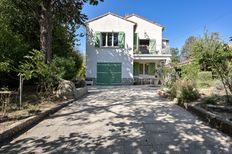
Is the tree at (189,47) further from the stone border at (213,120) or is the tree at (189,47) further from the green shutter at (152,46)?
the stone border at (213,120)

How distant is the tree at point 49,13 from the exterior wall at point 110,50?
8.91m

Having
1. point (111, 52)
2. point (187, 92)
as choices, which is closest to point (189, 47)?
point (111, 52)

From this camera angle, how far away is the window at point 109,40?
2380 cm

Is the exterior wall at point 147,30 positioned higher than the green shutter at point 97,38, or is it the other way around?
the exterior wall at point 147,30

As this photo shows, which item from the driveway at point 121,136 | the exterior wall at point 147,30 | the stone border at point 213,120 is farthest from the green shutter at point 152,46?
the driveway at point 121,136

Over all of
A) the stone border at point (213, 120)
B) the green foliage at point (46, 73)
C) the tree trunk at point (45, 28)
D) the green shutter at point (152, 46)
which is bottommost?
the stone border at point (213, 120)

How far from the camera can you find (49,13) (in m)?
11.8

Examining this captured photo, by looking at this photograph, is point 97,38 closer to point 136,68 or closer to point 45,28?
point 136,68

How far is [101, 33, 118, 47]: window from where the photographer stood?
2380cm

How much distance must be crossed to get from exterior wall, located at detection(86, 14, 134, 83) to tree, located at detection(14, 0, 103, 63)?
891 centimetres

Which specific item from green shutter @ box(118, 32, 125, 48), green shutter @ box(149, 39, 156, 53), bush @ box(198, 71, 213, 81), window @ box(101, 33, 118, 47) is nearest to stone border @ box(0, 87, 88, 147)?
bush @ box(198, 71, 213, 81)

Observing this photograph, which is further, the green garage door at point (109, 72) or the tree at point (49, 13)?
Result: the green garage door at point (109, 72)

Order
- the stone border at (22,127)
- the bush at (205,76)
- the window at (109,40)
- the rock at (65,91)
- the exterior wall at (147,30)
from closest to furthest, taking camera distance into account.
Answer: the stone border at (22,127), the rock at (65,91), the bush at (205,76), the window at (109,40), the exterior wall at (147,30)

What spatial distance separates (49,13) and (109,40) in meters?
12.5
